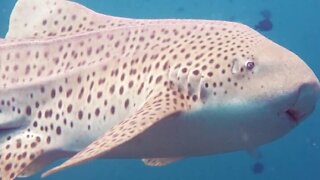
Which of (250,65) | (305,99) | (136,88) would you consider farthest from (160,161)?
(305,99)

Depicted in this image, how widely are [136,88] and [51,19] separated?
147 cm

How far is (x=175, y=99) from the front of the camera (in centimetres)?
412

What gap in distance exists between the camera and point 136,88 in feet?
14.8

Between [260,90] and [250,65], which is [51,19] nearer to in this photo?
[250,65]

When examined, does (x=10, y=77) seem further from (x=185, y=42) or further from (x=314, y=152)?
(x=314, y=152)

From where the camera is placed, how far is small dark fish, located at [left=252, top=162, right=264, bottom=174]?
11.8 metres

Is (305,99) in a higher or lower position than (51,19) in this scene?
lower

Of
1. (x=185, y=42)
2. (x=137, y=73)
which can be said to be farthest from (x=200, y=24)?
(x=137, y=73)

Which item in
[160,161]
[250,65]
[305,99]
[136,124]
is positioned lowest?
[160,161]

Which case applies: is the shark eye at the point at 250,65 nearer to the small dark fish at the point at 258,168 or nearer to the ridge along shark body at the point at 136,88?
the ridge along shark body at the point at 136,88

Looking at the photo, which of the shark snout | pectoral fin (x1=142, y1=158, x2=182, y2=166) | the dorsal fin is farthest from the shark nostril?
the dorsal fin

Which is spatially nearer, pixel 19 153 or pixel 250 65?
pixel 250 65

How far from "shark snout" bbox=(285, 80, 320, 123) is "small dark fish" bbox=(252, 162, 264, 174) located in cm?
810

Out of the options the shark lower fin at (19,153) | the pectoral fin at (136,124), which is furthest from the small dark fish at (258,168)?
the pectoral fin at (136,124)
